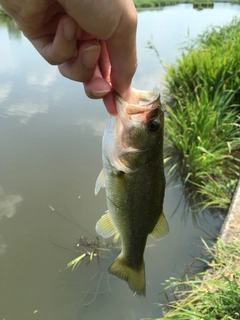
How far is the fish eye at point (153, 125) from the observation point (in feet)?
4.81

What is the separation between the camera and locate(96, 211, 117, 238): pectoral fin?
1730 millimetres

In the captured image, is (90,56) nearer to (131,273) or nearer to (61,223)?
(131,273)

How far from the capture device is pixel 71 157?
4.65 m

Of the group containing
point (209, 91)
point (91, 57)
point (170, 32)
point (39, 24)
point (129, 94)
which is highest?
point (39, 24)

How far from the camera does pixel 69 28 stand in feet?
3.60

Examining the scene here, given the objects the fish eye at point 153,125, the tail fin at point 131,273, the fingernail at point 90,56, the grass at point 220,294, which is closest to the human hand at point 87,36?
the fingernail at point 90,56

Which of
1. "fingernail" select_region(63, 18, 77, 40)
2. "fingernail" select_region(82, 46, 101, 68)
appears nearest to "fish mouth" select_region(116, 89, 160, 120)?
"fingernail" select_region(82, 46, 101, 68)

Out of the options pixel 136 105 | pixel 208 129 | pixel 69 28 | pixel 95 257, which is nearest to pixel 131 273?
pixel 136 105

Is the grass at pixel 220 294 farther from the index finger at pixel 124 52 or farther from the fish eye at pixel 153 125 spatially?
the index finger at pixel 124 52

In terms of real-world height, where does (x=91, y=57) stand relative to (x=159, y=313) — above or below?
above

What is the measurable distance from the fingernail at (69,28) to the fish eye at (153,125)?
0.52 metres

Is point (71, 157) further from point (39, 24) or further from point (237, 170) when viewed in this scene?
point (39, 24)

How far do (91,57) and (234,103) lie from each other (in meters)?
4.24

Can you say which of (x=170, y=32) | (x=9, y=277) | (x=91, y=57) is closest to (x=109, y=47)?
(x=91, y=57)
